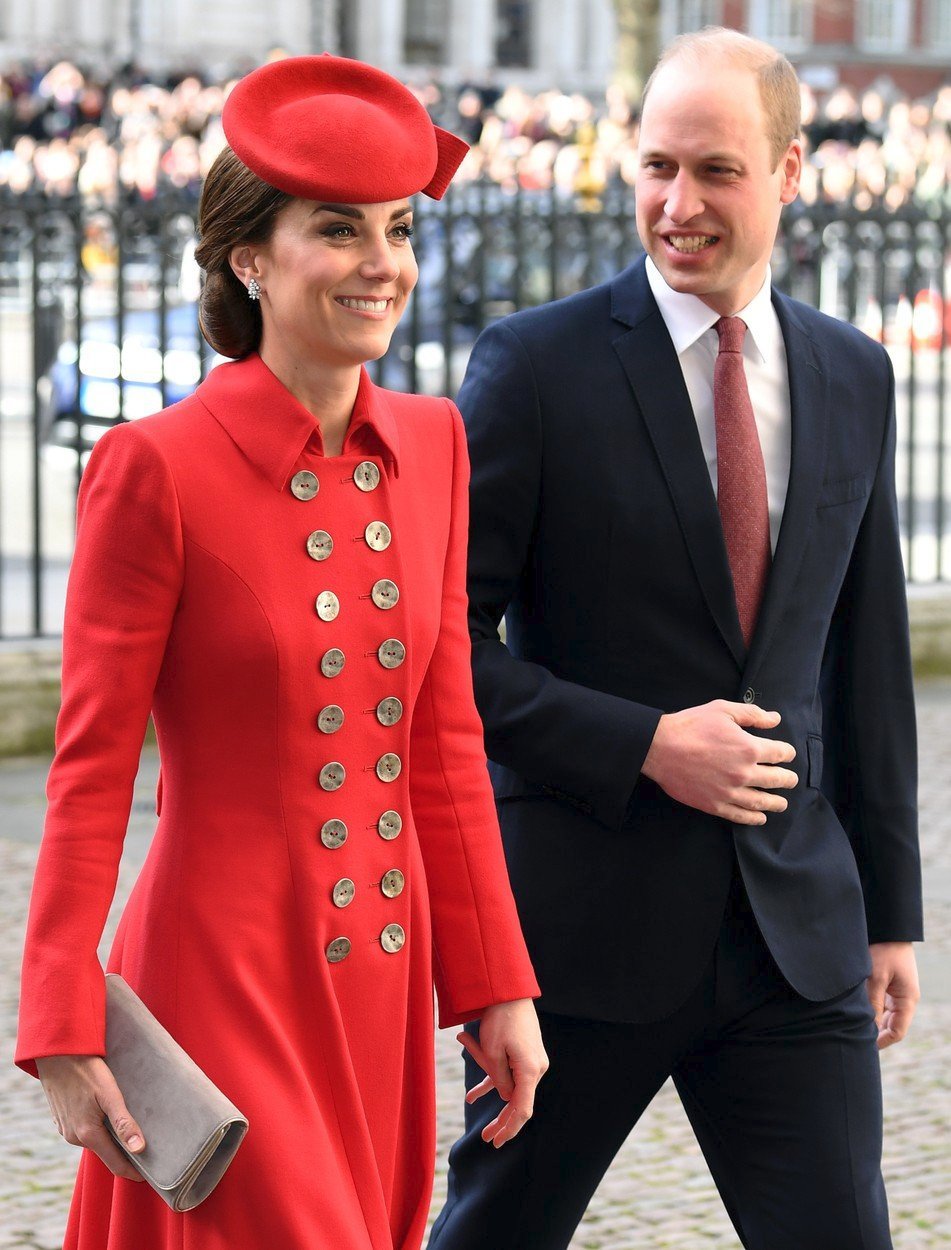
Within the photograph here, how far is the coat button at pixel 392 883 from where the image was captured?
7.61 ft

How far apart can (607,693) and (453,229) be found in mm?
6918

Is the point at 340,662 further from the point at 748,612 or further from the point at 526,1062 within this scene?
the point at 748,612

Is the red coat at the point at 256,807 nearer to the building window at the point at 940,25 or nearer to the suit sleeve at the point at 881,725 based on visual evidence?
the suit sleeve at the point at 881,725

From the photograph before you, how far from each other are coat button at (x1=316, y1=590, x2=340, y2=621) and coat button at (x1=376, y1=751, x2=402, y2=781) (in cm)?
16

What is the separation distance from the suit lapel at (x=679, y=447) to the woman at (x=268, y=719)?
49 centimetres

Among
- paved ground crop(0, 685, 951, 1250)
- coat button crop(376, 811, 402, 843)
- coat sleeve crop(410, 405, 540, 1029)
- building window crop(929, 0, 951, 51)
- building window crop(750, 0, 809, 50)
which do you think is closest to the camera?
coat button crop(376, 811, 402, 843)

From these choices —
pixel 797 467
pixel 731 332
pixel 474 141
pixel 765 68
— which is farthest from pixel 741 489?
pixel 474 141

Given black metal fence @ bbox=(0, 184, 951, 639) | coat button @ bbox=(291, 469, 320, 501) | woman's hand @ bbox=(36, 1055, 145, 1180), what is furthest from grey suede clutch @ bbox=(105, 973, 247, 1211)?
black metal fence @ bbox=(0, 184, 951, 639)

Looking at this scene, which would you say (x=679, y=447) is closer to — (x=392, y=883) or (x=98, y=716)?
(x=392, y=883)

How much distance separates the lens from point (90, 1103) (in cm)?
219

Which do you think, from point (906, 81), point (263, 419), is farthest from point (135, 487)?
point (906, 81)

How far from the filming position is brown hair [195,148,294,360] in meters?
2.25

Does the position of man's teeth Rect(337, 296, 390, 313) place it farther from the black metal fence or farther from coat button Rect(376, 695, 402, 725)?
the black metal fence

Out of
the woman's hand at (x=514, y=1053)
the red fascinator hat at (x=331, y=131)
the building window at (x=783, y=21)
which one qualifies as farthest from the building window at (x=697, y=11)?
the woman's hand at (x=514, y=1053)
